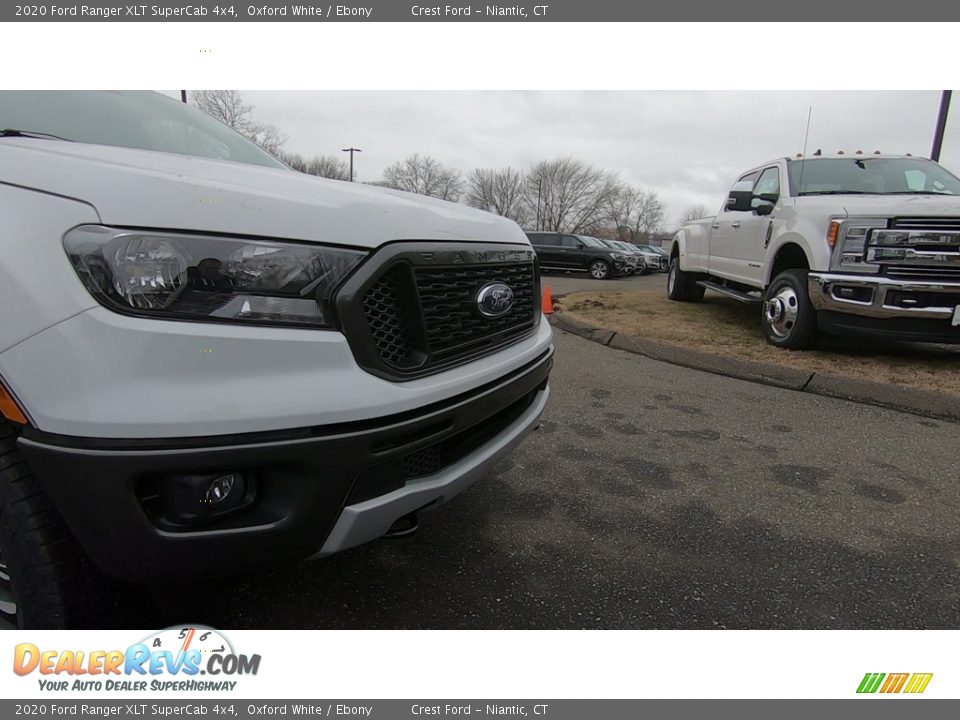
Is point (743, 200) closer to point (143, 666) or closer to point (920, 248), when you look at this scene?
point (920, 248)

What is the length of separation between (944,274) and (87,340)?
5616mm

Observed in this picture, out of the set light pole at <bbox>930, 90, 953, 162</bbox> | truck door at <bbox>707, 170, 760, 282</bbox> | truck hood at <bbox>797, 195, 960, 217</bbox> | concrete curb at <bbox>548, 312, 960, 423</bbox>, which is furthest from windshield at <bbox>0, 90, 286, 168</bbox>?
light pole at <bbox>930, 90, 953, 162</bbox>

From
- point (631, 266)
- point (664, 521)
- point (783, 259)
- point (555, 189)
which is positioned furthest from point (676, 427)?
point (555, 189)

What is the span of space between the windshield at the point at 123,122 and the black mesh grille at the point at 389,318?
4.47 feet

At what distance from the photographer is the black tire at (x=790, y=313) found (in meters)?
5.08

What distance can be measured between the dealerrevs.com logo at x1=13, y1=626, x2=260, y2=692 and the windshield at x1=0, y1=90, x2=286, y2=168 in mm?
1719

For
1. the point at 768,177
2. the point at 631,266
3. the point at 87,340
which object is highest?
the point at 768,177

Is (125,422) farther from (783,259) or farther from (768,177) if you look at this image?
(768,177)

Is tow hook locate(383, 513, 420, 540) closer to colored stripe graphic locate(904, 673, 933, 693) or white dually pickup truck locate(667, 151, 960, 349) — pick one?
colored stripe graphic locate(904, 673, 933, 693)

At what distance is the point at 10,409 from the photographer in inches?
47.5

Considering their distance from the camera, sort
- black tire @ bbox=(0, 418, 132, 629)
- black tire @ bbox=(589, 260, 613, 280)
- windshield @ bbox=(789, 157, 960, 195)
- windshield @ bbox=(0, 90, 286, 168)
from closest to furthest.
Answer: black tire @ bbox=(0, 418, 132, 629), windshield @ bbox=(0, 90, 286, 168), windshield @ bbox=(789, 157, 960, 195), black tire @ bbox=(589, 260, 613, 280)

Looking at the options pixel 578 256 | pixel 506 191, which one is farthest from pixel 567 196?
pixel 578 256

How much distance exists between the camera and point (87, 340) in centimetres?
112

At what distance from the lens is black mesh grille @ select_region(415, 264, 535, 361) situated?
157 cm
